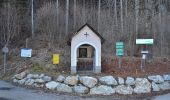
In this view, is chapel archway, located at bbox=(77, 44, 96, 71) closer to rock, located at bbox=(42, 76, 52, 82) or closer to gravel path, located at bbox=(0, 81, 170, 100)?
rock, located at bbox=(42, 76, 52, 82)

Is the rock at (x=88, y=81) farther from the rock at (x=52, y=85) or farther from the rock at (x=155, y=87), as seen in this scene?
the rock at (x=155, y=87)

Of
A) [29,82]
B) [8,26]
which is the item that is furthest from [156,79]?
[8,26]

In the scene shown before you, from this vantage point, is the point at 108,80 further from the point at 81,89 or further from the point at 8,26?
the point at 8,26

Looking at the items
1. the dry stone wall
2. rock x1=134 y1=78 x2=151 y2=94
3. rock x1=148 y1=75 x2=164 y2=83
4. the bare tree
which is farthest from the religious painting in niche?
the bare tree

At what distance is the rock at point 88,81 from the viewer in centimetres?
1862

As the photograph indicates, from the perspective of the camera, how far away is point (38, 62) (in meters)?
23.5

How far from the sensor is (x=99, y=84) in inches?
741

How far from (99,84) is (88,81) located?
2.16ft

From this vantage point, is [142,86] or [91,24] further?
[91,24]

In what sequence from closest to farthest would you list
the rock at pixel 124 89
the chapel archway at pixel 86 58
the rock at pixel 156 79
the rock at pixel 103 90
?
1. the rock at pixel 103 90
2. the rock at pixel 124 89
3. the rock at pixel 156 79
4. the chapel archway at pixel 86 58

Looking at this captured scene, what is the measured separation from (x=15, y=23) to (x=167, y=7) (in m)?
19.9

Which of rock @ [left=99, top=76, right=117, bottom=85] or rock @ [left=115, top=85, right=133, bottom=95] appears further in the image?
rock @ [left=99, top=76, right=117, bottom=85]

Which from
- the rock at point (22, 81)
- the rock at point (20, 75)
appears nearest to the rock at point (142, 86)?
the rock at point (22, 81)

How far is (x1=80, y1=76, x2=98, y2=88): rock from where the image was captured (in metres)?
18.6
